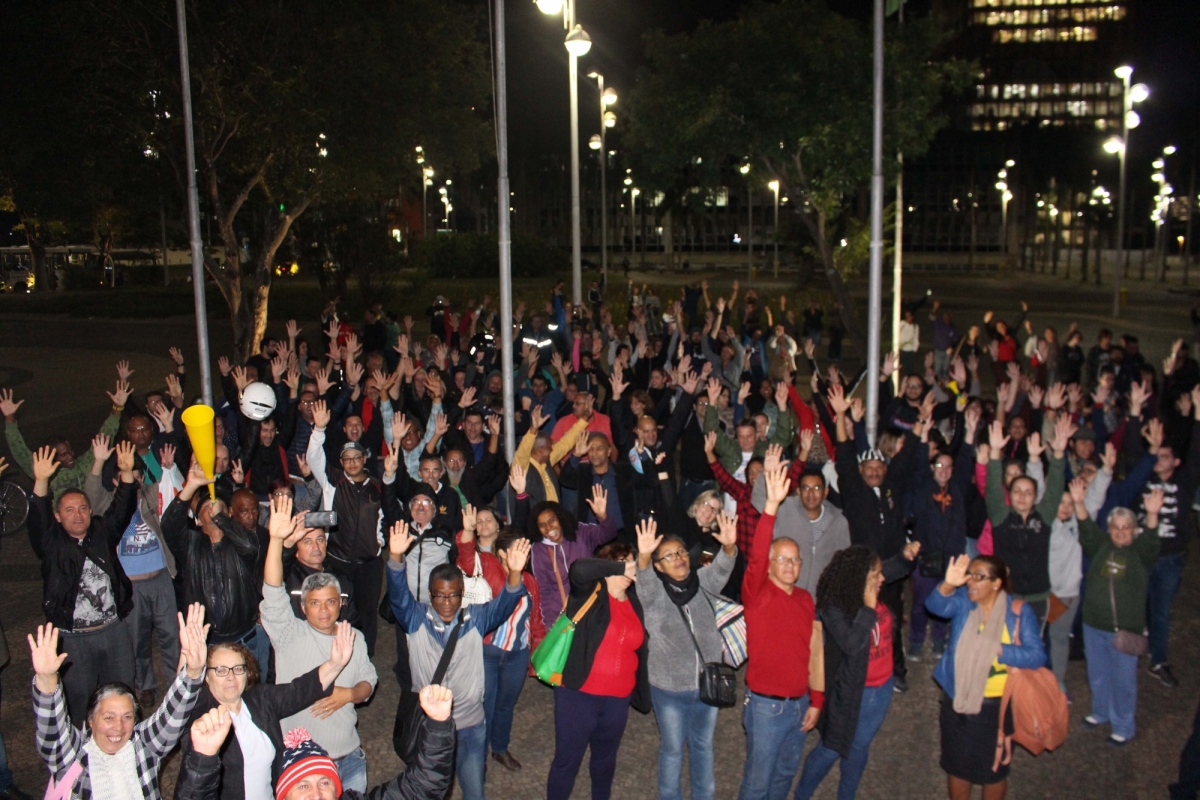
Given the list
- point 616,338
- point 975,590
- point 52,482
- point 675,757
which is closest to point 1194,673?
point 975,590

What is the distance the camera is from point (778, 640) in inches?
189

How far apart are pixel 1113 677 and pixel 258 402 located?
6.86 m

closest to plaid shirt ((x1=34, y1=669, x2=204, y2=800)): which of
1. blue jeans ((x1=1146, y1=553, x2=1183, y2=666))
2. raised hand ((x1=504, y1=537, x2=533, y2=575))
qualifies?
raised hand ((x1=504, y1=537, x2=533, y2=575))

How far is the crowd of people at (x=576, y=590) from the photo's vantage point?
4125 millimetres

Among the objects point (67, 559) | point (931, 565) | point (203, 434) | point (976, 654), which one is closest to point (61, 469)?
point (203, 434)

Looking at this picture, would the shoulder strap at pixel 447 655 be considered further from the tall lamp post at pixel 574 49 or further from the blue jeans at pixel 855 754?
the tall lamp post at pixel 574 49

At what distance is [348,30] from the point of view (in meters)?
18.8

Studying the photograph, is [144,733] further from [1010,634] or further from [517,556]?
[1010,634]

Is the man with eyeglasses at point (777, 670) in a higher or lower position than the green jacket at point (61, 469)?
lower

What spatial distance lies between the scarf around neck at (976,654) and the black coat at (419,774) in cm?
257

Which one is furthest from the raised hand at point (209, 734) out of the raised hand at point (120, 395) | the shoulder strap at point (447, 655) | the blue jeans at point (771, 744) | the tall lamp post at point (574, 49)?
the tall lamp post at point (574, 49)

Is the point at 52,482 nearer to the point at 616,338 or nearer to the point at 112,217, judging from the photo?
the point at 616,338

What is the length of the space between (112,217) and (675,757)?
5458 centimetres

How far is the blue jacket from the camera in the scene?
187 inches
